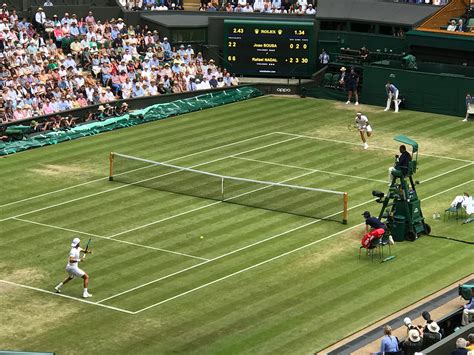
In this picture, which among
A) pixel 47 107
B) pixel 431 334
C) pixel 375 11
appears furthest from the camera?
pixel 375 11

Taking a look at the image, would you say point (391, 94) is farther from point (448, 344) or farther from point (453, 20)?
point (448, 344)

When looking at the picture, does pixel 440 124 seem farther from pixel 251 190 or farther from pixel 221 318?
pixel 221 318

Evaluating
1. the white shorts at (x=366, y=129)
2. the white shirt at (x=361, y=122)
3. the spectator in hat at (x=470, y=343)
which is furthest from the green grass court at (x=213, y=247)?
the spectator in hat at (x=470, y=343)

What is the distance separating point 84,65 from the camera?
207 feet

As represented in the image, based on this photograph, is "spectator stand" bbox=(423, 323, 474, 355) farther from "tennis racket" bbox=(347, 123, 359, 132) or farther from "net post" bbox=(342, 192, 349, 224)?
"tennis racket" bbox=(347, 123, 359, 132)

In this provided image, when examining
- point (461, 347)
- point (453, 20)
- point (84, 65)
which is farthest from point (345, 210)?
point (453, 20)

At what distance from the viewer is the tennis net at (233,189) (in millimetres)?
44438

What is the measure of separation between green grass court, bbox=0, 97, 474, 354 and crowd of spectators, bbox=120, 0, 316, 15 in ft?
44.2

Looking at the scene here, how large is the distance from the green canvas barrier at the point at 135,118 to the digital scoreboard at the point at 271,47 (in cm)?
215

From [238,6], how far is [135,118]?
14631mm

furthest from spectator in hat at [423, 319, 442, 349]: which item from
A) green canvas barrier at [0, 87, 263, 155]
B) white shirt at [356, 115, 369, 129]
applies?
green canvas barrier at [0, 87, 263, 155]

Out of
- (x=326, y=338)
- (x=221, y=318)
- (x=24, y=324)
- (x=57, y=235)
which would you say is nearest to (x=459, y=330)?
(x=326, y=338)

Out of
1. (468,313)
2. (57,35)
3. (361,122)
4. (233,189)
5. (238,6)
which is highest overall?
(238,6)

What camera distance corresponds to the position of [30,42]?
61250 millimetres
